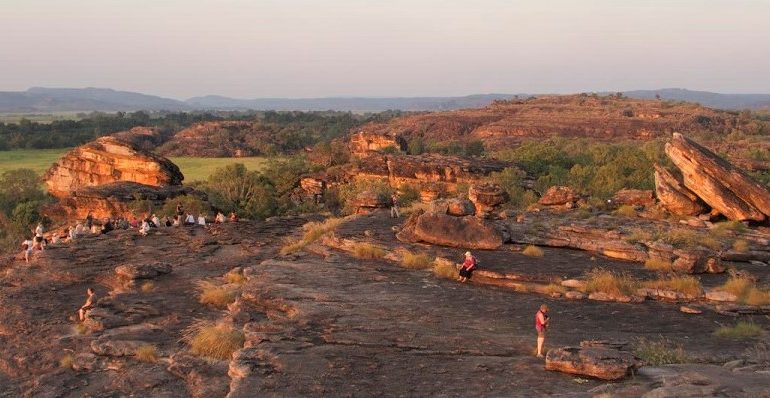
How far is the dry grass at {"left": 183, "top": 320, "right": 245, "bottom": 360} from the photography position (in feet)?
50.1

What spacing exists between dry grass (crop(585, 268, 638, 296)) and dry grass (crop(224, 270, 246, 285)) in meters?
10.6

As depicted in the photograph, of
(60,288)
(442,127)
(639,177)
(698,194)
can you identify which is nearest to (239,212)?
(60,288)

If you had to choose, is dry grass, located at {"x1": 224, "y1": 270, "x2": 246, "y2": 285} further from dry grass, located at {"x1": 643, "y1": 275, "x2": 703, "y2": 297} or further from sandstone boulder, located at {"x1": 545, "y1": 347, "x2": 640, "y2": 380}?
dry grass, located at {"x1": 643, "y1": 275, "x2": 703, "y2": 297}

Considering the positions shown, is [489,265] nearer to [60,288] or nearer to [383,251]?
[383,251]

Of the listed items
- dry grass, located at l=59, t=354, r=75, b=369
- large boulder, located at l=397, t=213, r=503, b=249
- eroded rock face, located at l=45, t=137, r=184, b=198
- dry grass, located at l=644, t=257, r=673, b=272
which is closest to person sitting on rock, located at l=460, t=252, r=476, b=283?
large boulder, located at l=397, t=213, r=503, b=249

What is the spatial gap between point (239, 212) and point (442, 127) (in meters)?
86.0

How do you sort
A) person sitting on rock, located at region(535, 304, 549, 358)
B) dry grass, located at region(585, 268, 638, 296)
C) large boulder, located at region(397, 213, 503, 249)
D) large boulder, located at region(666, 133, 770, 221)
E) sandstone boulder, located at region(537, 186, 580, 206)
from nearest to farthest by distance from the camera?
1. person sitting on rock, located at region(535, 304, 549, 358)
2. dry grass, located at region(585, 268, 638, 296)
3. large boulder, located at region(397, 213, 503, 249)
4. large boulder, located at region(666, 133, 770, 221)
5. sandstone boulder, located at region(537, 186, 580, 206)

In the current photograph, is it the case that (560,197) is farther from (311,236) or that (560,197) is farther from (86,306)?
(86,306)

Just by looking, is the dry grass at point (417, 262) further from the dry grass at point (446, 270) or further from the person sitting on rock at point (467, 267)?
the person sitting on rock at point (467, 267)

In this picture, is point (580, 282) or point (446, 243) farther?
point (446, 243)

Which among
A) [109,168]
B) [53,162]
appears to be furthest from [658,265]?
[53,162]

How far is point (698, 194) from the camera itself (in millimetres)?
25297

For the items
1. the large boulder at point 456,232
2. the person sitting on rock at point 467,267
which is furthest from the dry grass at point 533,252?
the person sitting on rock at point 467,267

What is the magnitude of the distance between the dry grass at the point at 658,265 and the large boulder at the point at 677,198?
626 cm
